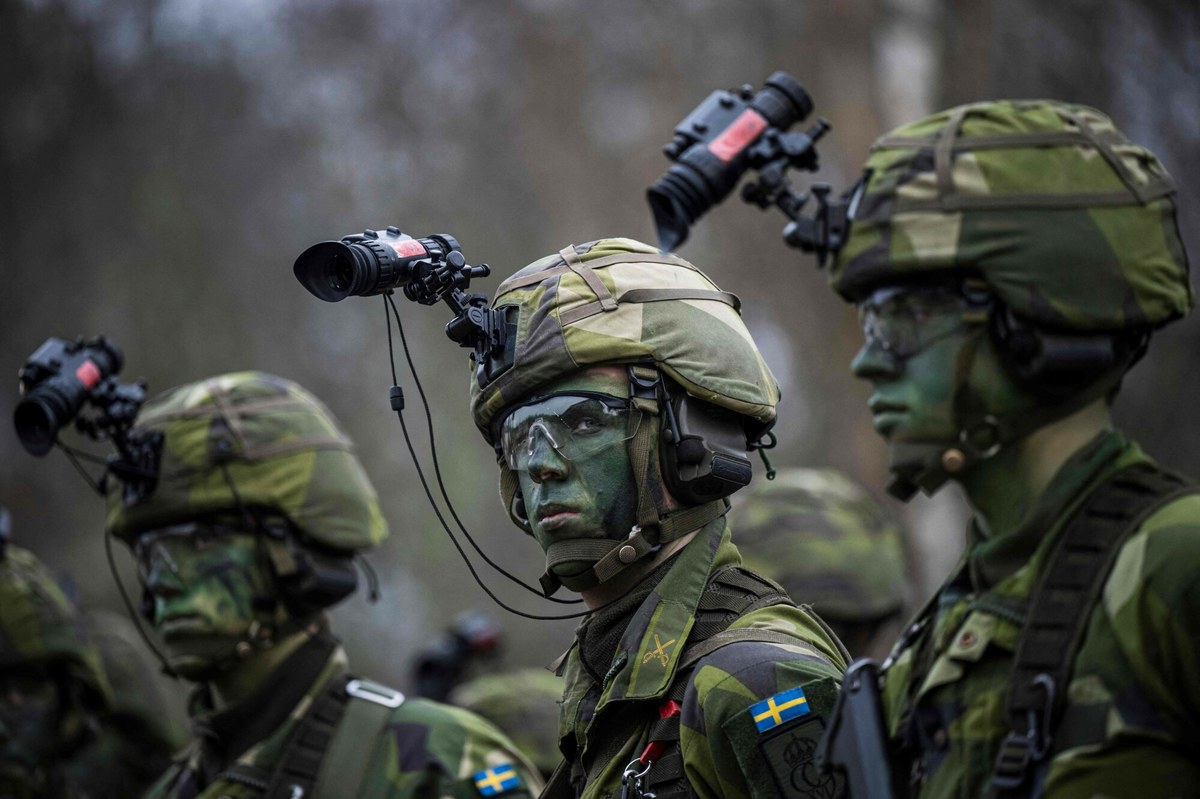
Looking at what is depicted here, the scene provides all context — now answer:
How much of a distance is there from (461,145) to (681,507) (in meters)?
14.0

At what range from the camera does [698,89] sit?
17.2 metres

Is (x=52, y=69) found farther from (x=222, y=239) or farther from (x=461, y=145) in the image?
(x=461, y=145)

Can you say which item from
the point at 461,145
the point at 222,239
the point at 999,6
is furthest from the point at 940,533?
the point at 222,239

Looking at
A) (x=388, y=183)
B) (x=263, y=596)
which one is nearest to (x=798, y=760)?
(x=263, y=596)

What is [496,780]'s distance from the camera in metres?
5.31

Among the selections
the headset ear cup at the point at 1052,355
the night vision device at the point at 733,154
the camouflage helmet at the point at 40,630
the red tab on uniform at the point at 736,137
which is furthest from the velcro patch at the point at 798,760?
the camouflage helmet at the point at 40,630

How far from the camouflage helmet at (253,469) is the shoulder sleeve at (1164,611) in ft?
13.4

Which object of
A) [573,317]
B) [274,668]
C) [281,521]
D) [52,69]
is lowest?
[274,668]

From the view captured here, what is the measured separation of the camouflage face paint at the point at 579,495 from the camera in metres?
4.03

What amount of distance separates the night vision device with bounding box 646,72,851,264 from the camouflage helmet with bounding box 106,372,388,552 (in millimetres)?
2586

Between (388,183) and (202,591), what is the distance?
1203cm

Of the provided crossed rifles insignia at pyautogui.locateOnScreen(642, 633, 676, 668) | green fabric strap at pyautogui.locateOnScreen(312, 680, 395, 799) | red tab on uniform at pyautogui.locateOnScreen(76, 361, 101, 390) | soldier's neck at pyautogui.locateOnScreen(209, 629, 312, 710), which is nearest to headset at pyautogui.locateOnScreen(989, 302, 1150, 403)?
crossed rifles insignia at pyautogui.locateOnScreen(642, 633, 676, 668)

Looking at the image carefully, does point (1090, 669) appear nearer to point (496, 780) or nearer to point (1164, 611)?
point (1164, 611)

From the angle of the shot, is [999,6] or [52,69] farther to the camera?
[52,69]
